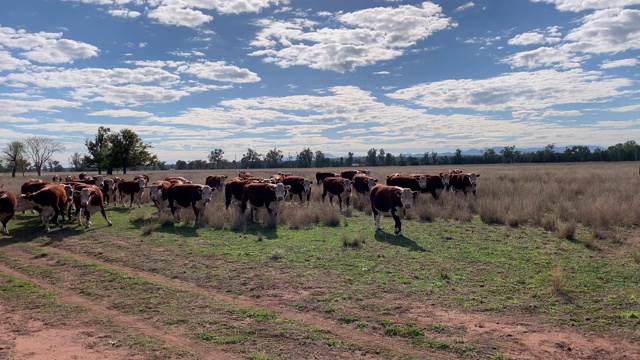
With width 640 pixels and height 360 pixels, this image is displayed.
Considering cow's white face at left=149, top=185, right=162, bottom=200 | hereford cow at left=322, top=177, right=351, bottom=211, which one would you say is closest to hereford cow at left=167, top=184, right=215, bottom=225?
cow's white face at left=149, top=185, right=162, bottom=200

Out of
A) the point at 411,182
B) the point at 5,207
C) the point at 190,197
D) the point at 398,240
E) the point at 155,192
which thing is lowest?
the point at 398,240

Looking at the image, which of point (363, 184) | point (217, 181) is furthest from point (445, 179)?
point (217, 181)

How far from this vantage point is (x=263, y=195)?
673 inches

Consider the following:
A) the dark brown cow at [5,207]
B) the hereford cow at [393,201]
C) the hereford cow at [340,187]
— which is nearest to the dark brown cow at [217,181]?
the hereford cow at [340,187]

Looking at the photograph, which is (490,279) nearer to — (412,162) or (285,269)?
(285,269)

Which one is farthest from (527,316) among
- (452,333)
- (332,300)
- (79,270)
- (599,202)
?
(599,202)

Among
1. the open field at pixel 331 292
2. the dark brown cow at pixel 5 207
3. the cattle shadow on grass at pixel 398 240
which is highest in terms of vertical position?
the dark brown cow at pixel 5 207

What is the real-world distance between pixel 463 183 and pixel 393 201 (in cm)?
1084

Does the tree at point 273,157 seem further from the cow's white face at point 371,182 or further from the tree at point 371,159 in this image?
the cow's white face at point 371,182

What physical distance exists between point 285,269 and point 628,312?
6678 millimetres

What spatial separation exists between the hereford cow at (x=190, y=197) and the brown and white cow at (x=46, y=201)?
4083 mm

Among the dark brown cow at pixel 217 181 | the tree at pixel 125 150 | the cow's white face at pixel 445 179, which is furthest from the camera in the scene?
the tree at pixel 125 150

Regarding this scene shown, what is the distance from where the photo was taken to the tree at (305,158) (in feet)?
386

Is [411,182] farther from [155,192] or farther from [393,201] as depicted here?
[155,192]
